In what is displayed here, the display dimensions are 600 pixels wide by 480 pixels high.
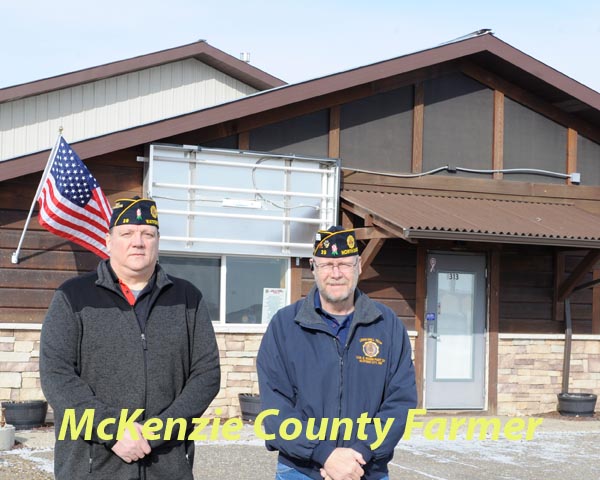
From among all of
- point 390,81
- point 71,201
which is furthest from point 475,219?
point 71,201

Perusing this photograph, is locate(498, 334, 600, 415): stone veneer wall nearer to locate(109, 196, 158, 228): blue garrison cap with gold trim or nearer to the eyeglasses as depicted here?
the eyeglasses

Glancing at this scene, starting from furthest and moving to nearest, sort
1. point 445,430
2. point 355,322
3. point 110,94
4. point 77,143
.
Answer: point 110,94 < point 445,430 < point 77,143 < point 355,322

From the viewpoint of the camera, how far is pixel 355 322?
408cm

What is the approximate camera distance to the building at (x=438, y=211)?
10.4 meters

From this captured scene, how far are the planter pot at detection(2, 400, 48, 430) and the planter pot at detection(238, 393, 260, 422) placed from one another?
2.21 metres

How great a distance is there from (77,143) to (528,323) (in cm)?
621

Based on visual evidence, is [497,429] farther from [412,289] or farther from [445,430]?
[412,289]

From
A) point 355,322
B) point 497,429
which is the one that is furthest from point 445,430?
point 355,322

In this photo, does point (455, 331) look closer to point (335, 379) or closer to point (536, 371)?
point (536, 371)

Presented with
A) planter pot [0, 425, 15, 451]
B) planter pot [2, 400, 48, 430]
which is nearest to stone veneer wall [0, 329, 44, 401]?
planter pot [2, 400, 48, 430]

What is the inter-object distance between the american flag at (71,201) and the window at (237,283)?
1.18 metres

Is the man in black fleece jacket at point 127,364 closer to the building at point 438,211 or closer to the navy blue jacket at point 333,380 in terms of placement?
the navy blue jacket at point 333,380

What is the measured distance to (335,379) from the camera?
13.1 ft

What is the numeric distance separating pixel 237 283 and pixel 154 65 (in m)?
6.74
